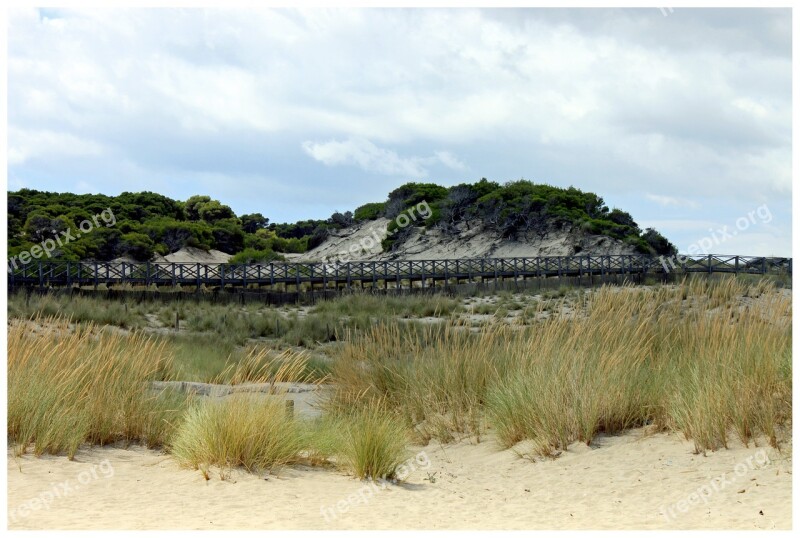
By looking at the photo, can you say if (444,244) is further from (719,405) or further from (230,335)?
(719,405)

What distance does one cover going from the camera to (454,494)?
6.24 m

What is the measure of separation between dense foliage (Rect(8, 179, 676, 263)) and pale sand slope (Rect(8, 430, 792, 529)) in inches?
1580

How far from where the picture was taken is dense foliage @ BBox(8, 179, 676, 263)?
171ft

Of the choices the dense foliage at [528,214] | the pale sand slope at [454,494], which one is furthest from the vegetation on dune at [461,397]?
the dense foliage at [528,214]

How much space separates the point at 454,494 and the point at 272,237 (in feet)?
230

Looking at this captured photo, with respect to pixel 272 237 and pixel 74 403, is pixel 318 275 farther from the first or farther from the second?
pixel 272 237

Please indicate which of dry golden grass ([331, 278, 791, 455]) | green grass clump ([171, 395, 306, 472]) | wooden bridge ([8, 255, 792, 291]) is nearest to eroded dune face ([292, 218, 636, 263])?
wooden bridge ([8, 255, 792, 291])

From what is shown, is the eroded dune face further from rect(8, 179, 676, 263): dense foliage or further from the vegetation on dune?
the vegetation on dune

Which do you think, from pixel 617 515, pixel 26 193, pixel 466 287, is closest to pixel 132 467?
pixel 617 515

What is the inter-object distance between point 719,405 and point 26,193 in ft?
221

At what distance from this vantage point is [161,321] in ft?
83.0

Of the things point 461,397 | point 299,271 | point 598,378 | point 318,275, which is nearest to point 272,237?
point 318,275

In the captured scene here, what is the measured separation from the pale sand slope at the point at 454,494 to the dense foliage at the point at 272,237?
1580 inches

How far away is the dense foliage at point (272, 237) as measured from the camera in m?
52.0
